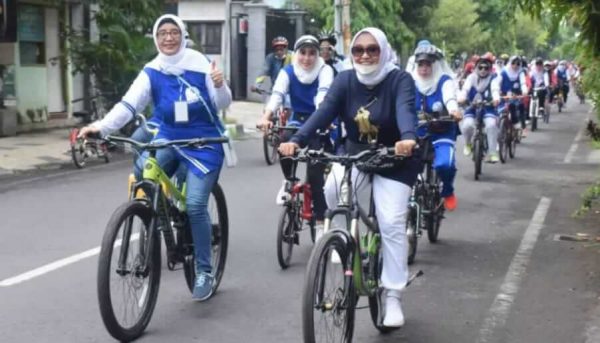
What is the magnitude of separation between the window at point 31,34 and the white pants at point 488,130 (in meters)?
9.86

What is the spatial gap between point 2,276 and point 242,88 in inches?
982

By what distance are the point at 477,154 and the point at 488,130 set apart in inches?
29.4

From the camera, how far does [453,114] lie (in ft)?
26.9

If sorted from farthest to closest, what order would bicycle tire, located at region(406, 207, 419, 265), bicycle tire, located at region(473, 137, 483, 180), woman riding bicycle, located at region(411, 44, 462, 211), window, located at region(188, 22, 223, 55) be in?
1. window, located at region(188, 22, 223, 55)
2. bicycle tire, located at region(473, 137, 483, 180)
3. woman riding bicycle, located at region(411, 44, 462, 211)
4. bicycle tire, located at region(406, 207, 419, 265)

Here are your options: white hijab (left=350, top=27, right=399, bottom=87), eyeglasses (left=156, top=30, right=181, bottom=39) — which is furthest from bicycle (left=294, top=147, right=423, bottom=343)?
eyeglasses (left=156, top=30, right=181, bottom=39)

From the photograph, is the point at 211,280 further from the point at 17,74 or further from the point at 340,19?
the point at 340,19

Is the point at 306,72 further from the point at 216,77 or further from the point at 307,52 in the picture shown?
the point at 216,77

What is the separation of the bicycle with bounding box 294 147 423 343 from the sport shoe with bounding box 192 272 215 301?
4.46 feet

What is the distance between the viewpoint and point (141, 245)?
18.1 feet

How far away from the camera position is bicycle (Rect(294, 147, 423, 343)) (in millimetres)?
4527

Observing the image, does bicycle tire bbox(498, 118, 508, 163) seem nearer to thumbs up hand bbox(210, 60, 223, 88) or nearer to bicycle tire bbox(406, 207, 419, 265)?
bicycle tire bbox(406, 207, 419, 265)

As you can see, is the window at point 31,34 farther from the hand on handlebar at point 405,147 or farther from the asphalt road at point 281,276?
the hand on handlebar at point 405,147

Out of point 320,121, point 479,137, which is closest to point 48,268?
point 320,121


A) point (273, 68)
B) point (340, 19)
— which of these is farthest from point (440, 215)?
point (340, 19)
